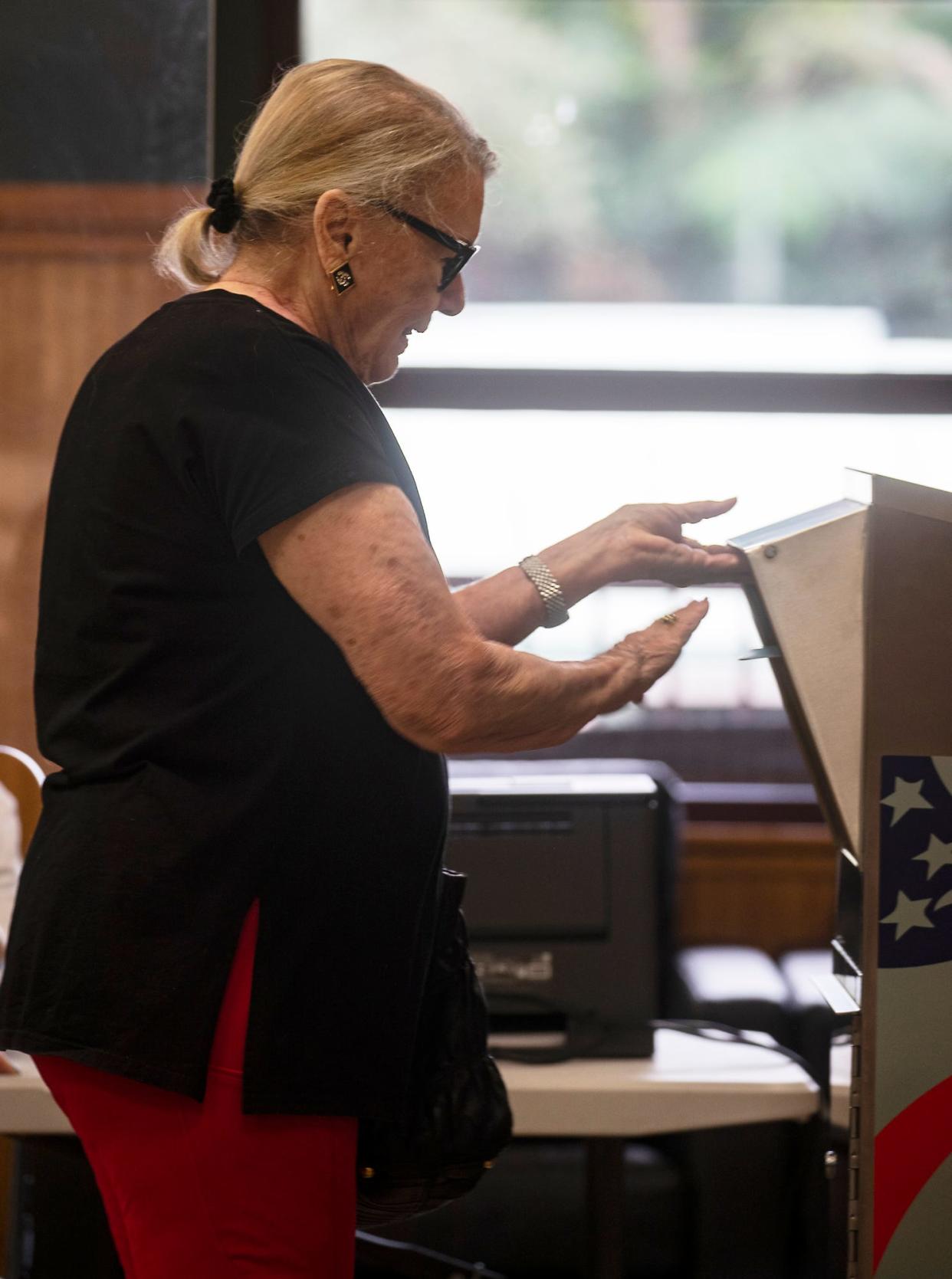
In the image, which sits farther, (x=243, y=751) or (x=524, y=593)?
(x=524, y=593)

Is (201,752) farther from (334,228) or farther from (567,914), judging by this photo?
(567,914)

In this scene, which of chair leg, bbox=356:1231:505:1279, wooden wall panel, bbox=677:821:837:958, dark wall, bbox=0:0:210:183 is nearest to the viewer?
chair leg, bbox=356:1231:505:1279

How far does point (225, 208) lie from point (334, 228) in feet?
0.30

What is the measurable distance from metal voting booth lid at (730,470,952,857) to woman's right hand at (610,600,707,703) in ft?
0.23

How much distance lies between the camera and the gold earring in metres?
1.03

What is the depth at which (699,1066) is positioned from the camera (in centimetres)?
156

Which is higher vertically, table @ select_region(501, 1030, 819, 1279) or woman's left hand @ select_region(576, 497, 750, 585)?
woman's left hand @ select_region(576, 497, 750, 585)

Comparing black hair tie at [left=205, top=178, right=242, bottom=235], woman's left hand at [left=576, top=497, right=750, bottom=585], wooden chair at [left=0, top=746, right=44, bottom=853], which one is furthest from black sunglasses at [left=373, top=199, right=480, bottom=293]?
wooden chair at [left=0, top=746, right=44, bottom=853]

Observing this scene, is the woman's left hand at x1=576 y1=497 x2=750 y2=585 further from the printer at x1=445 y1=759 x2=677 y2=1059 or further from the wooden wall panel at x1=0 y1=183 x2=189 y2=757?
the wooden wall panel at x1=0 y1=183 x2=189 y2=757

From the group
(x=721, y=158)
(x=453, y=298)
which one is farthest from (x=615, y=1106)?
(x=721, y=158)

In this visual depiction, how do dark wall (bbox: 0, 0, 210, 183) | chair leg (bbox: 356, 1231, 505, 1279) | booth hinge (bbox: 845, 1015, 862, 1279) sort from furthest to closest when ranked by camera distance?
dark wall (bbox: 0, 0, 210, 183), chair leg (bbox: 356, 1231, 505, 1279), booth hinge (bbox: 845, 1015, 862, 1279)

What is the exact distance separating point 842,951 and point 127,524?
0.72m

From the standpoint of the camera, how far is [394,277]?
1053 mm

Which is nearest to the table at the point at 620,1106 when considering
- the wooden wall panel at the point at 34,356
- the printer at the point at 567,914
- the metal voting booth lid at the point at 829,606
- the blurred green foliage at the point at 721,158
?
the printer at the point at 567,914
